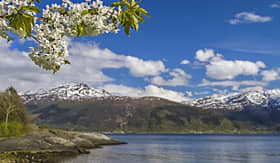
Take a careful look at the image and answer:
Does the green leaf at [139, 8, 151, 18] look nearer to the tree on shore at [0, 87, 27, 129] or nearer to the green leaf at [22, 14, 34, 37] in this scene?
the green leaf at [22, 14, 34, 37]

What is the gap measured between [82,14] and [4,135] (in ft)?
235

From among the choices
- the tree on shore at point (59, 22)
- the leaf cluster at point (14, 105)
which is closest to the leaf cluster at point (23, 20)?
the tree on shore at point (59, 22)

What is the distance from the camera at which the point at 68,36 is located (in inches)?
215

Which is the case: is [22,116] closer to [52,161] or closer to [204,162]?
[52,161]

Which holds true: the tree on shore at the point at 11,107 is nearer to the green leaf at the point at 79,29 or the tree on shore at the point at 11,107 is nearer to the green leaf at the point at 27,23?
the green leaf at the point at 79,29

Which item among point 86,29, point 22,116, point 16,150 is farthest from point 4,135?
point 86,29

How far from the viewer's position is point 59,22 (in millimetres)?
5324

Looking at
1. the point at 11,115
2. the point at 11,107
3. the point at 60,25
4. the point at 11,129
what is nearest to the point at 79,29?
the point at 60,25

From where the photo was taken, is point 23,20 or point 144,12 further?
point 144,12

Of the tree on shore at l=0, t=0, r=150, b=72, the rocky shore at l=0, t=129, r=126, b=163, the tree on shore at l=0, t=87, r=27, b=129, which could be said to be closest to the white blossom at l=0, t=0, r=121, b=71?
the tree on shore at l=0, t=0, r=150, b=72

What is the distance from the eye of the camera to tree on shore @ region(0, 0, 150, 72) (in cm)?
457

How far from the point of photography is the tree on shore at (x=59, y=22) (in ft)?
15.0

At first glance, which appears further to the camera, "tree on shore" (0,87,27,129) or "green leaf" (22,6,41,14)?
"tree on shore" (0,87,27,129)

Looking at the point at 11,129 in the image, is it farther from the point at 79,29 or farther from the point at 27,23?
the point at 27,23
